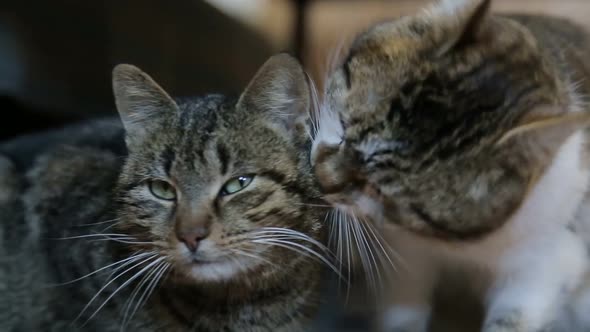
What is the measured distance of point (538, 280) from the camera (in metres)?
1.08

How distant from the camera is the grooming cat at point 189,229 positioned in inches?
36.1

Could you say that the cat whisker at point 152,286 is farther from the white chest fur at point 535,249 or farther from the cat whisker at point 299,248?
the white chest fur at point 535,249

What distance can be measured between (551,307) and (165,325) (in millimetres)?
679

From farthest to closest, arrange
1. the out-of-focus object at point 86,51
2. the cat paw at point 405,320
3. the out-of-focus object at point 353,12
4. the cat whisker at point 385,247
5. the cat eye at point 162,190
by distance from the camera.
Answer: the out-of-focus object at point 353,12, the out-of-focus object at point 86,51, the cat paw at point 405,320, the cat whisker at point 385,247, the cat eye at point 162,190

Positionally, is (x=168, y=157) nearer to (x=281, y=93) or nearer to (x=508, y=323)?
(x=281, y=93)

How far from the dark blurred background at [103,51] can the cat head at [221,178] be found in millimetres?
342

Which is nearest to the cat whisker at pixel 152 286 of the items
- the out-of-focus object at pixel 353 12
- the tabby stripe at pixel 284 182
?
the tabby stripe at pixel 284 182

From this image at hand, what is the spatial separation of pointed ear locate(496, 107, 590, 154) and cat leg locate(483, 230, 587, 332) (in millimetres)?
235

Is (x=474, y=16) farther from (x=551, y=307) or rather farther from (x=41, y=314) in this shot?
(x=41, y=314)

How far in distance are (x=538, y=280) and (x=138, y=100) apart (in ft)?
2.51

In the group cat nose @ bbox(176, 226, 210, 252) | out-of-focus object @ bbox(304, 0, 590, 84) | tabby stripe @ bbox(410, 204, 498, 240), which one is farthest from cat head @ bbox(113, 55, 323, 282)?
out-of-focus object @ bbox(304, 0, 590, 84)

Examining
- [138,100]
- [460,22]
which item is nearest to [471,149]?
[460,22]

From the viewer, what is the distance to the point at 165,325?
1.00 meters

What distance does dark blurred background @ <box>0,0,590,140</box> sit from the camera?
56.5 inches
